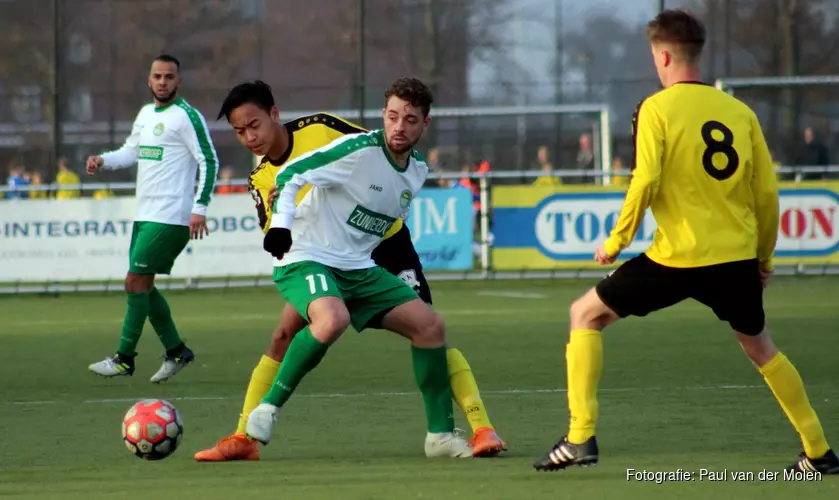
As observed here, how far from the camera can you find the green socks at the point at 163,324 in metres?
9.84

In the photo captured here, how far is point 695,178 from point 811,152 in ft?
62.9

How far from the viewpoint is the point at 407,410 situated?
7.97 meters

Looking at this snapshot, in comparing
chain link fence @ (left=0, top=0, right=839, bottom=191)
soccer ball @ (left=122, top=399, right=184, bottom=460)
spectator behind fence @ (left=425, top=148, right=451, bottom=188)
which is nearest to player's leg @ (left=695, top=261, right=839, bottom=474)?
soccer ball @ (left=122, top=399, right=184, bottom=460)

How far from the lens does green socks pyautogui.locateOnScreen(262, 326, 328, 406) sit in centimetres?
621

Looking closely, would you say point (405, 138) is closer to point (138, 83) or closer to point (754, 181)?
point (754, 181)

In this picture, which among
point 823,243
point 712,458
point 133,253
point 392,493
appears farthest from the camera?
point 823,243

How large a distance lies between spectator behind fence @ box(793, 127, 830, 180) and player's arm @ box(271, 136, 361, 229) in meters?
18.2

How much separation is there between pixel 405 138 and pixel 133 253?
401 centimetres

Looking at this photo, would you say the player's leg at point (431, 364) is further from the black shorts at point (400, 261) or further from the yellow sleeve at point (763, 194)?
the yellow sleeve at point (763, 194)

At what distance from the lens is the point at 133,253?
9.88 meters

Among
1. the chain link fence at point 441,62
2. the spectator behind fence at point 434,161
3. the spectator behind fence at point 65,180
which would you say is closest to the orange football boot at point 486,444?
the spectator behind fence at point 65,180

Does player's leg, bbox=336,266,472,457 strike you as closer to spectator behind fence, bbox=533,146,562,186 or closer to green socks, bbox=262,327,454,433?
green socks, bbox=262,327,454,433

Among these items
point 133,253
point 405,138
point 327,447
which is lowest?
point 327,447

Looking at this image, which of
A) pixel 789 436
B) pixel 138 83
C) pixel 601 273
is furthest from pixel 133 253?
pixel 138 83
